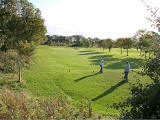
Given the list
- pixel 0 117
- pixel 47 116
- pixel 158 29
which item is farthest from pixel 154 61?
pixel 0 117

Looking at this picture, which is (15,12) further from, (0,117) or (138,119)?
(138,119)

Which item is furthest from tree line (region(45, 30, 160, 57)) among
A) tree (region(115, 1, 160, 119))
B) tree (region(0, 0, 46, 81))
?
tree (region(0, 0, 46, 81))

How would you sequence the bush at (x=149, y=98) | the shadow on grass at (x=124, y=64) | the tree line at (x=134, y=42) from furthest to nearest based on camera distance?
the shadow on grass at (x=124, y=64) < the tree line at (x=134, y=42) < the bush at (x=149, y=98)

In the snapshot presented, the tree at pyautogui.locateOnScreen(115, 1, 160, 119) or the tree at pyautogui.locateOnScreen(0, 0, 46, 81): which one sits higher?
the tree at pyautogui.locateOnScreen(0, 0, 46, 81)

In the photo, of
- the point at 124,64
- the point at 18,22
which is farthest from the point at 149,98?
the point at 124,64

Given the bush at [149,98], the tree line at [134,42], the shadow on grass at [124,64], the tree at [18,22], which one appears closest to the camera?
the bush at [149,98]

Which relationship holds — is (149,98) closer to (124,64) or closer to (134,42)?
(134,42)

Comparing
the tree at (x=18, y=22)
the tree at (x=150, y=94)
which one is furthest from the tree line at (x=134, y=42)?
the tree at (x=18, y=22)

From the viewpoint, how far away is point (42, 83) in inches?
600

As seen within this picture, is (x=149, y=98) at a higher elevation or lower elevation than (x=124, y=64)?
higher

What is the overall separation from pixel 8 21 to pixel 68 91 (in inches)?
555

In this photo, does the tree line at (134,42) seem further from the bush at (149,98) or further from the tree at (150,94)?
the bush at (149,98)

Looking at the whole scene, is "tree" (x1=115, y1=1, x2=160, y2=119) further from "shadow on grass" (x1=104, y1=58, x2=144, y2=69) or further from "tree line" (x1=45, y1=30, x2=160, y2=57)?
"shadow on grass" (x1=104, y1=58, x2=144, y2=69)

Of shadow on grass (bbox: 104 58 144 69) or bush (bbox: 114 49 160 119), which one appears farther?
shadow on grass (bbox: 104 58 144 69)
